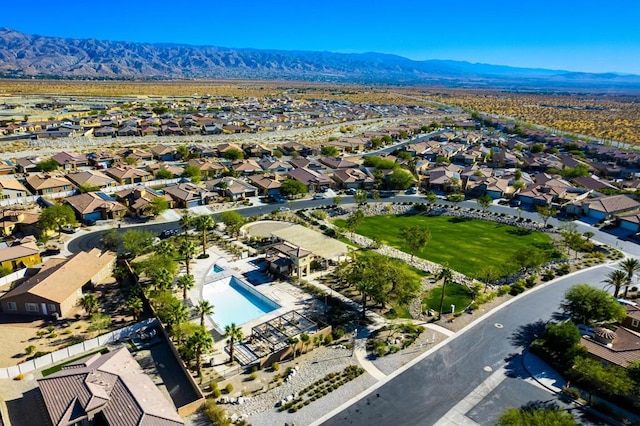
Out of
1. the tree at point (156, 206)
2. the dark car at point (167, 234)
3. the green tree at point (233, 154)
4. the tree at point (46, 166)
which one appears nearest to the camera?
the dark car at point (167, 234)

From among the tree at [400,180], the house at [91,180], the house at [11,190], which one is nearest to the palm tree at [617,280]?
the tree at [400,180]

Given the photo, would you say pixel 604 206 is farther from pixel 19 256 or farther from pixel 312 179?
pixel 19 256

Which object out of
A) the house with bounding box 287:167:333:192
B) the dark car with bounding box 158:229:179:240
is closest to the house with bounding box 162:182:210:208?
the dark car with bounding box 158:229:179:240

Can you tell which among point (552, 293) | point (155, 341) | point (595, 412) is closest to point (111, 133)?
point (155, 341)

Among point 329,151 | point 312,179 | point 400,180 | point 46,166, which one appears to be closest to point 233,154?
point 329,151

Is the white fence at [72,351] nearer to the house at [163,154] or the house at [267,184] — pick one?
the house at [267,184]

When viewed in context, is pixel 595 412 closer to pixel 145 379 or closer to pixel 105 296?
pixel 145 379

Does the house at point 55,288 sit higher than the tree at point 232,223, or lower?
lower

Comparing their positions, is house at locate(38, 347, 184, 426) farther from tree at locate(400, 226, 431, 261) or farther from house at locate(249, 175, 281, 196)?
house at locate(249, 175, 281, 196)
